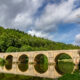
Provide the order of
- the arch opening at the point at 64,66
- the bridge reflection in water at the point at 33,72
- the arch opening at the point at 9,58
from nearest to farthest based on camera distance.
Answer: the bridge reflection in water at the point at 33,72 → the arch opening at the point at 64,66 → the arch opening at the point at 9,58

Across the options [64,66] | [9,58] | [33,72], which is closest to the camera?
[33,72]

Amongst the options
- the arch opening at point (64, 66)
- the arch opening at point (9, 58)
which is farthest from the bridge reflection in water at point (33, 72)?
the arch opening at point (9, 58)

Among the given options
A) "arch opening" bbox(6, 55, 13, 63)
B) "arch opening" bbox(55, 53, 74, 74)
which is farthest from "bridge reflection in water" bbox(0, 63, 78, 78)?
"arch opening" bbox(6, 55, 13, 63)

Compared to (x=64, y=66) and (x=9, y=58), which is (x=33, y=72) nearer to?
(x=64, y=66)

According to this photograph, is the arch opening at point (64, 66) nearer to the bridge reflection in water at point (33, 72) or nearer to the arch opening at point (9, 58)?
the bridge reflection in water at point (33, 72)

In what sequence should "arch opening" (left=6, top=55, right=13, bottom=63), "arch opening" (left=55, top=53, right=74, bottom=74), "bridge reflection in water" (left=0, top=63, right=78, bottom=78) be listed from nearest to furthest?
"bridge reflection in water" (left=0, top=63, right=78, bottom=78) → "arch opening" (left=55, top=53, right=74, bottom=74) → "arch opening" (left=6, top=55, right=13, bottom=63)

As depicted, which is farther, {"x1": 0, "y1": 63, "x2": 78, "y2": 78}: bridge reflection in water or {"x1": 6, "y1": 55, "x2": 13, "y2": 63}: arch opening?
{"x1": 6, "y1": 55, "x2": 13, "y2": 63}: arch opening

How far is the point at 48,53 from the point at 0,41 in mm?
28018

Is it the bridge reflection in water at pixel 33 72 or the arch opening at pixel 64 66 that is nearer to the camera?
the bridge reflection in water at pixel 33 72

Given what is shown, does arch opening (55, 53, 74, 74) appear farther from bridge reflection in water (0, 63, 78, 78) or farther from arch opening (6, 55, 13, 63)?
arch opening (6, 55, 13, 63)

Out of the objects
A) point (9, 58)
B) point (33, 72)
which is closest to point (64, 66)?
point (33, 72)

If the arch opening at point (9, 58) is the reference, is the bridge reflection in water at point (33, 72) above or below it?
below

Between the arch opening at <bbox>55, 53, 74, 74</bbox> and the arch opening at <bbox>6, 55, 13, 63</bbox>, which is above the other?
the arch opening at <bbox>6, 55, 13, 63</bbox>

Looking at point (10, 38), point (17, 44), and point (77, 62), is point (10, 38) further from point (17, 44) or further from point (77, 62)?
point (77, 62)
